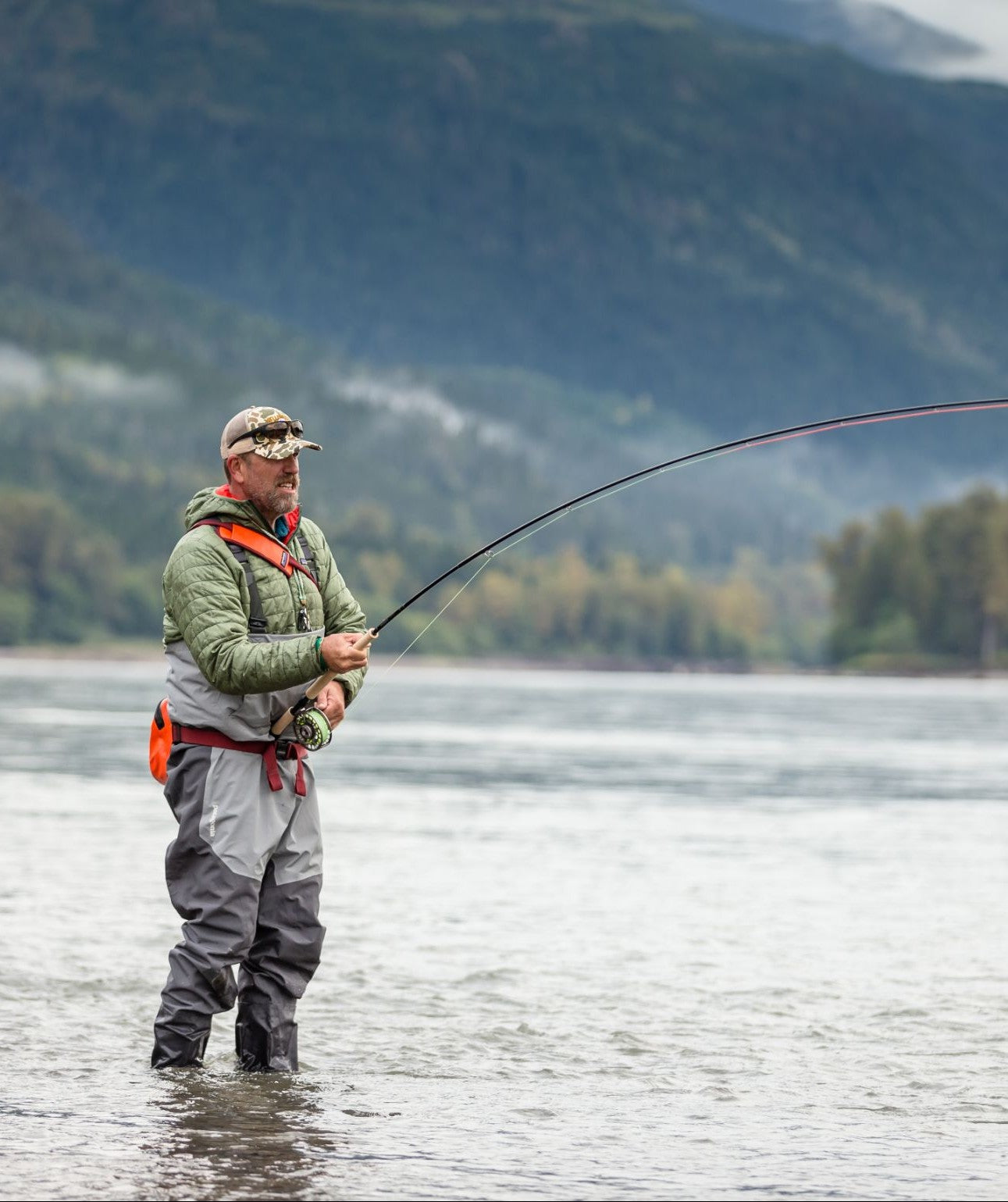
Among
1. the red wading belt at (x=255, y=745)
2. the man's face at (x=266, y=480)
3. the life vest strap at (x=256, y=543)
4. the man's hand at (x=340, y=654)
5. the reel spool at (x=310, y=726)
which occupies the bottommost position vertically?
the red wading belt at (x=255, y=745)

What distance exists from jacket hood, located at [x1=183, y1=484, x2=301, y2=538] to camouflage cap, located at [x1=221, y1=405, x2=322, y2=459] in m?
0.14

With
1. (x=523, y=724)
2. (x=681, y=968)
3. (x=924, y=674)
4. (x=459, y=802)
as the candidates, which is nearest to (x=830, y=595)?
(x=924, y=674)

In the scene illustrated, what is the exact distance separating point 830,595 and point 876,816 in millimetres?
158565

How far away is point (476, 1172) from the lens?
566 centimetres

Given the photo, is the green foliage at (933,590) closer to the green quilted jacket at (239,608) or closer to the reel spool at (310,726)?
the green quilted jacket at (239,608)

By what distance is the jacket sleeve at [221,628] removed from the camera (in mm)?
6410

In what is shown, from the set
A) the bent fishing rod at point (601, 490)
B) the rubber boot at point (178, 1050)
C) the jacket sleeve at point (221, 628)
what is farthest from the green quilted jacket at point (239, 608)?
the rubber boot at point (178, 1050)

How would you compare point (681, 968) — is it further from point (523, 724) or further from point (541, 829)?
point (523, 724)

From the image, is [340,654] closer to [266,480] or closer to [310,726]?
[310,726]

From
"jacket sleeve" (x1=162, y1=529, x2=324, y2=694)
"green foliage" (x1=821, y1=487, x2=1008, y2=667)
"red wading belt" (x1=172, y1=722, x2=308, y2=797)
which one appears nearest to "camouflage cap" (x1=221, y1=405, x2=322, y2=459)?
"jacket sleeve" (x1=162, y1=529, x2=324, y2=694)

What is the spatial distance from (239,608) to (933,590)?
161956 mm

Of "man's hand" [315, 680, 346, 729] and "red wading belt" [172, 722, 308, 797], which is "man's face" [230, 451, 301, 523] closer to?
"man's hand" [315, 680, 346, 729]

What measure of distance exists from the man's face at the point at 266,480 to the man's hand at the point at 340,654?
58 centimetres

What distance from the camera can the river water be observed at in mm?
5781
